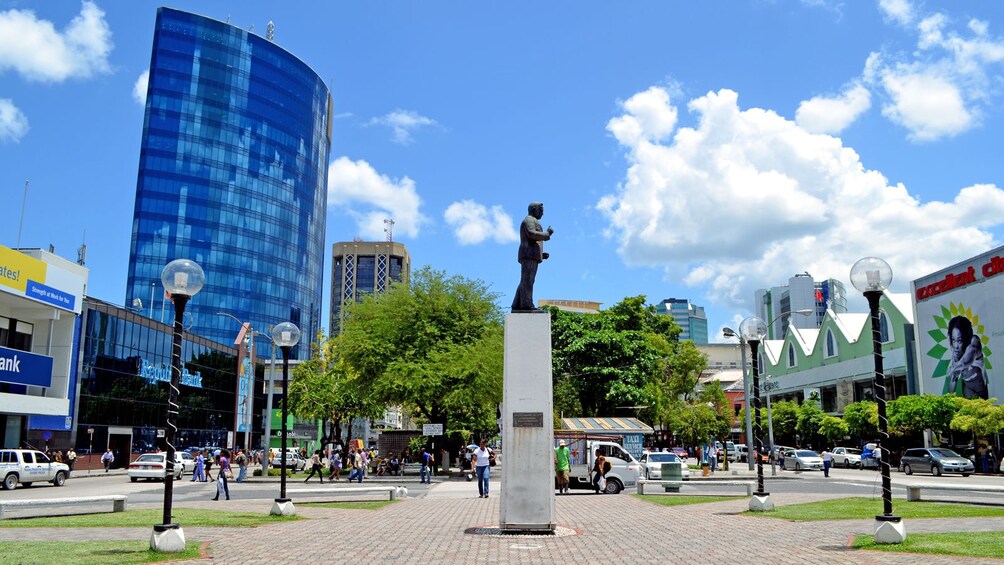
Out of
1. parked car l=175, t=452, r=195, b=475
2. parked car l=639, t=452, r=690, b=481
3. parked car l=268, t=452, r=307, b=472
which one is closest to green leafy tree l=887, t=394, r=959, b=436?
parked car l=639, t=452, r=690, b=481

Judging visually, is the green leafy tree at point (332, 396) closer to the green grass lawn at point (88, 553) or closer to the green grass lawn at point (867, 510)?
the green grass lawn at point (867, 510)

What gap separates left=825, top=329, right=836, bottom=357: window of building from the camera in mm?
66125

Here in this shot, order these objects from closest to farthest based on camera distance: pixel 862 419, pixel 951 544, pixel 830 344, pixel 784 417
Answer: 1. pixel 951 544
2. pixel 862 419
3. pixel 784 417
4. pixel 830 344

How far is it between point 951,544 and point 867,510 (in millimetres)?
6653

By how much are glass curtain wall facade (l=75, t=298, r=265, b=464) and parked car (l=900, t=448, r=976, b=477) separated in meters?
45.4

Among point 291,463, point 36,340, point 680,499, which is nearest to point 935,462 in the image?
point 680,499

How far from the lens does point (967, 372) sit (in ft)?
147

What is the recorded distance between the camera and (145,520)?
650 inches

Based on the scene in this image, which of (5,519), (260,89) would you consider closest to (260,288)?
(260,89)

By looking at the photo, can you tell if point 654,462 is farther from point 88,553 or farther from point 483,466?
point 88,553

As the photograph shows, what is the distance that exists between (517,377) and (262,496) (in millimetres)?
16184

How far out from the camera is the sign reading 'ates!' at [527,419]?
1334cm

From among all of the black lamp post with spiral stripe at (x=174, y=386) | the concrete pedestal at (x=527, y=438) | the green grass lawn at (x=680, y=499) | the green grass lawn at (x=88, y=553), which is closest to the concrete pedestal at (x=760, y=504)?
the green grass lawn at (x=680, y=499)

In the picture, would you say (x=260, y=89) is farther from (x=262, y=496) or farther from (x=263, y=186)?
(x=262, y=496)
